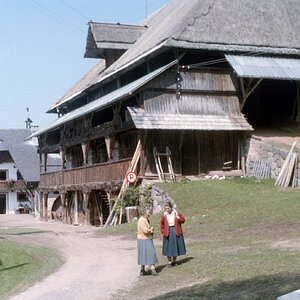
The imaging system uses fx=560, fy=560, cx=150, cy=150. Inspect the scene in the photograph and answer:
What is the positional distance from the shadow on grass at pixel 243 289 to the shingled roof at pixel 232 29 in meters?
17.5

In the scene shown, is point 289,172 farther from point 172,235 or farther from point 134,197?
point 172,235

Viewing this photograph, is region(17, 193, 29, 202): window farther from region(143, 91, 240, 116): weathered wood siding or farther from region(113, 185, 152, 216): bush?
region(143, 91, 240, 116): weathered wood siding

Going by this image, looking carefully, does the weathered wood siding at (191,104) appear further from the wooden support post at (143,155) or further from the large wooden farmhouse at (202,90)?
the wooden support post at (143,155)

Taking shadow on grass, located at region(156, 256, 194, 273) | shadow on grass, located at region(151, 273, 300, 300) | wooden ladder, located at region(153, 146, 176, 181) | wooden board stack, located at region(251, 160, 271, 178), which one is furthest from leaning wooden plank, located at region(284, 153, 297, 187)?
shadow on grass, located at region(151, 273, 300, 300)

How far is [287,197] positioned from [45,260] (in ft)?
32.2

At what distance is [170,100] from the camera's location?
2733cm

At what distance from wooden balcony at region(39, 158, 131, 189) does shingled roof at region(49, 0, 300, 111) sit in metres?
5.60

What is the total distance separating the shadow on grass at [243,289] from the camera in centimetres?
878

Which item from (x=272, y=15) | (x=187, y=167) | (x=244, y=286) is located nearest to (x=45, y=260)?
(x=244, y=286)

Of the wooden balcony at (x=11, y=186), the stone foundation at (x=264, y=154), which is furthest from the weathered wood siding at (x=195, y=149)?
the wooden balcony at (x=11, y=186)

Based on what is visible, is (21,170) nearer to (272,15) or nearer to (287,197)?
(272,15)

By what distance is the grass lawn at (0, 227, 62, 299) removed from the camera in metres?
13.3

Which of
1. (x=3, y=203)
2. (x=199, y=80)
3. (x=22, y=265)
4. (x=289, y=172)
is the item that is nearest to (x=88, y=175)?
(x=199, y=80)

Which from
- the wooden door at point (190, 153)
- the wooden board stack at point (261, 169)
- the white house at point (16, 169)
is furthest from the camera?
the white house at point (16, 169)
